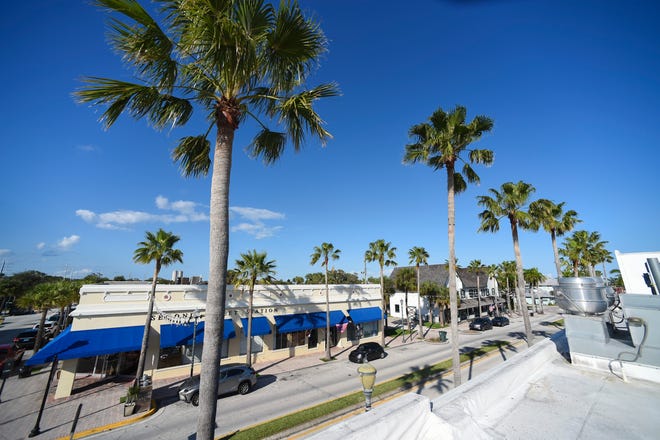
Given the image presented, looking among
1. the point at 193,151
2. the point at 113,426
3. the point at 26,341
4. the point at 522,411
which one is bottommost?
the point at 113,426

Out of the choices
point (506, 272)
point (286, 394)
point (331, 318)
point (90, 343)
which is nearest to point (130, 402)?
point (90, 343)

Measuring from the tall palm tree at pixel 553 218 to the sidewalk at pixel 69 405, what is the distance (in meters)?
23.1

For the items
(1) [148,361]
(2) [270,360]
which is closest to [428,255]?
(2) [270,360]

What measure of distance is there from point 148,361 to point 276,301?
9689 millimetres

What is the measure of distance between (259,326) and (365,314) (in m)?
12.2

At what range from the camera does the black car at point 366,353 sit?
22109 mm

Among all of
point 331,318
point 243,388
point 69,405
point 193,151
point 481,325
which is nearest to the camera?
point 193,151

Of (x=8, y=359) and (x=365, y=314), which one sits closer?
(x=8, y=359)

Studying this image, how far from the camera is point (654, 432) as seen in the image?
8.46ft

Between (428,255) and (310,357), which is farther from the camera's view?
(428,255)

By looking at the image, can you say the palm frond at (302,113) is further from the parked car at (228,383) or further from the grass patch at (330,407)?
the parked car at (228,383)

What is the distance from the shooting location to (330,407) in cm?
1264

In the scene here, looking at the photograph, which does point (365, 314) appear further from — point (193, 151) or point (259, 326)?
point (193, 151)

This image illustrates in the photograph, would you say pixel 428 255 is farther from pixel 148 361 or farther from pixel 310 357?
pixel 148 361
